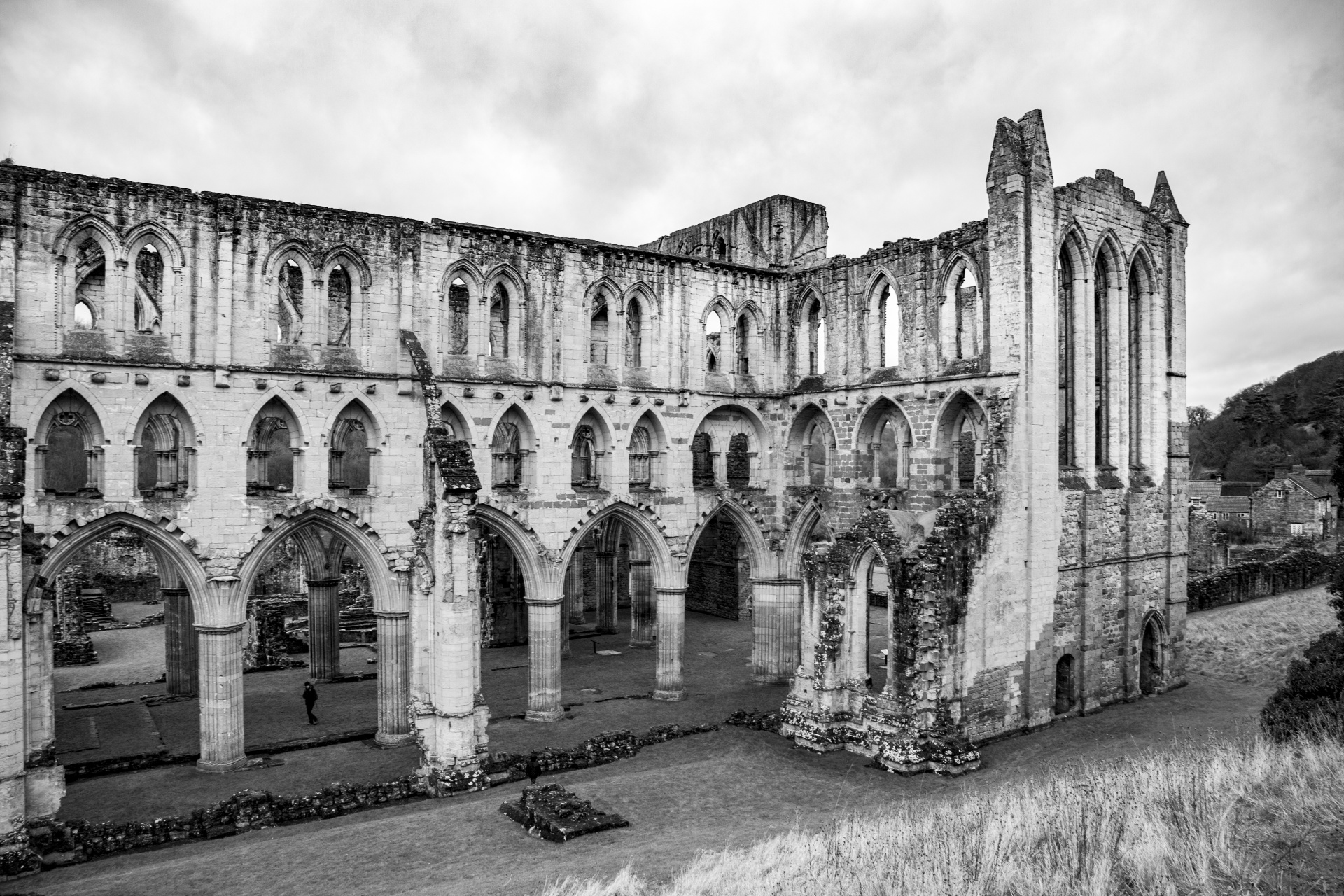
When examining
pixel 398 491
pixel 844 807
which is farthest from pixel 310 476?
pixel 844 807

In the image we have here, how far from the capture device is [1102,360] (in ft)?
72.8

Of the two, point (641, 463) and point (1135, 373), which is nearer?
point (1135, 373)

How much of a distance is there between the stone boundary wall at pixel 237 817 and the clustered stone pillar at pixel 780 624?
764 cm

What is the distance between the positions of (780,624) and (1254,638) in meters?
15.0

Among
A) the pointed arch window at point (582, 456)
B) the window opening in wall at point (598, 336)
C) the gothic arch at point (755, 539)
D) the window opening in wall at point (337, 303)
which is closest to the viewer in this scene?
the window opening in wall at point (337, 303)

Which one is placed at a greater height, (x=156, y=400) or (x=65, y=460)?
(x=156, y=400)

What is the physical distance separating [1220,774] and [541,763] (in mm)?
11413

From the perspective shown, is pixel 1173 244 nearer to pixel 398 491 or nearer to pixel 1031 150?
pixel 1031 150

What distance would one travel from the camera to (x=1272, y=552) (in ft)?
142

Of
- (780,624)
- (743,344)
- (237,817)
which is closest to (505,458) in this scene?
(743,344)

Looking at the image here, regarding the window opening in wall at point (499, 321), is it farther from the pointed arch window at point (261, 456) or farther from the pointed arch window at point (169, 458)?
the pointed arch window at point (169, 458)

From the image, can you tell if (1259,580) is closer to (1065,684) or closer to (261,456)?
(1065,684)

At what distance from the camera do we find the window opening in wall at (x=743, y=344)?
982 inches

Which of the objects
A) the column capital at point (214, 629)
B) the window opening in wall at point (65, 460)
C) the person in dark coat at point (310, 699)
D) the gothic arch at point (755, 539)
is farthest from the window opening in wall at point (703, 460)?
the window opening in wall at point (65, 460)
